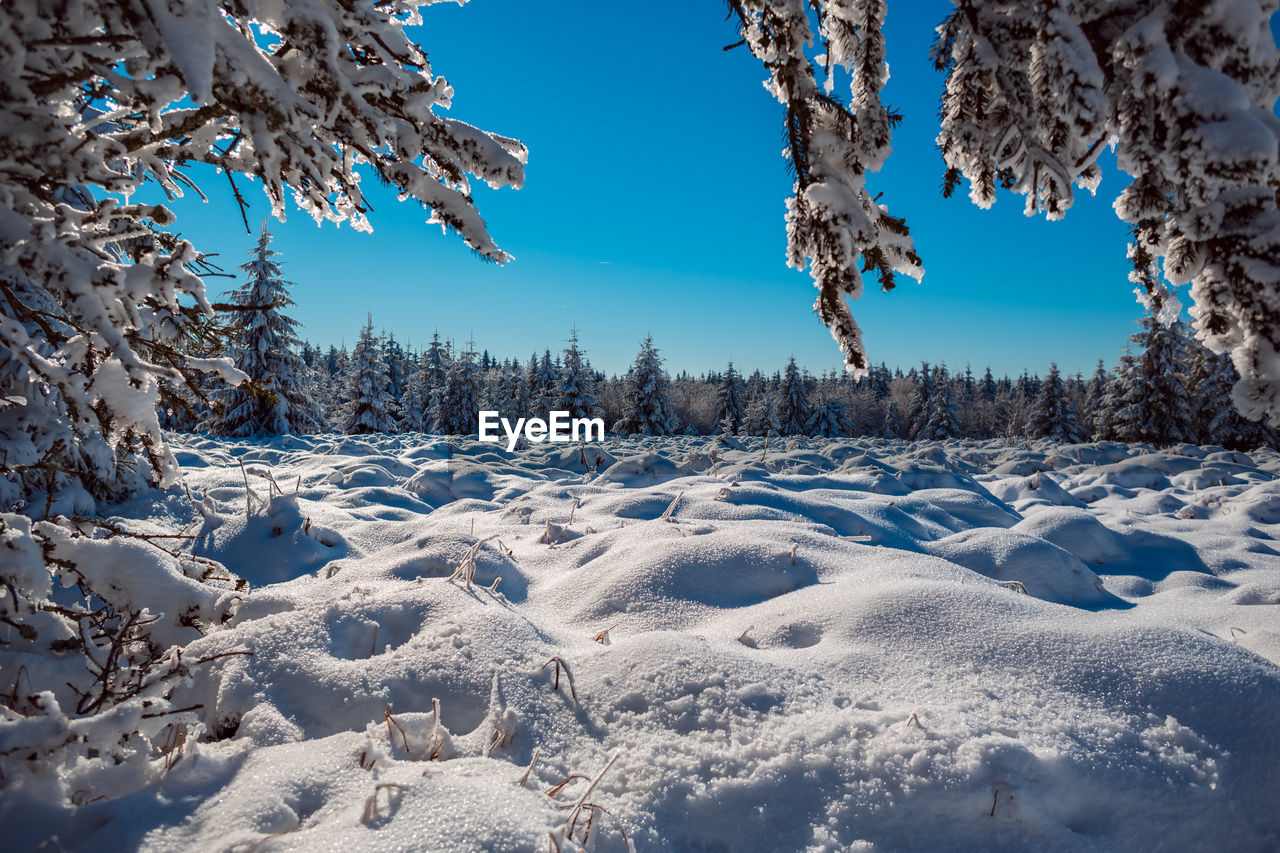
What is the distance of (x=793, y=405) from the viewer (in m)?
44.8

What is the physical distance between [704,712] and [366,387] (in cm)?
3006

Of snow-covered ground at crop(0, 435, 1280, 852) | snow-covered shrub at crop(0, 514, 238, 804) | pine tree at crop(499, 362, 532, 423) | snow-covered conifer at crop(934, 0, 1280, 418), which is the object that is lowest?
snow-covered ground at crop(0, 435, 1280, 852)

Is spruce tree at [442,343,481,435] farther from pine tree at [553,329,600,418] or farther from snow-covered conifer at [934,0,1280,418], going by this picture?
snow-covered conifer at [934,0,1280,418]

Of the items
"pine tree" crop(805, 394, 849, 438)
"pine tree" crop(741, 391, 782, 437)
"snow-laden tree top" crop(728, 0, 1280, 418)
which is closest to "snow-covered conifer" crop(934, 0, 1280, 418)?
"snow-laden tree top" crop(728, 0, 1280, 418)

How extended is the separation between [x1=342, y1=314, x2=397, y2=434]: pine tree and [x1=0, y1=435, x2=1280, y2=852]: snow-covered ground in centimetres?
2720

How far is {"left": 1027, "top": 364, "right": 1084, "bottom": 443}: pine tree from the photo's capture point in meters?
35.4

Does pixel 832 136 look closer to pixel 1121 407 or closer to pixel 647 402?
pixel 1121 407

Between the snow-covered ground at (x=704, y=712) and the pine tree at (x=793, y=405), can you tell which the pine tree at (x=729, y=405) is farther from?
the snow-covered ground at (x=704, y=712)

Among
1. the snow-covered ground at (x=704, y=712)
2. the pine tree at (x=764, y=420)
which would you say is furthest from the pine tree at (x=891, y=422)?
the snow-covered ground at (x=704, y=712)

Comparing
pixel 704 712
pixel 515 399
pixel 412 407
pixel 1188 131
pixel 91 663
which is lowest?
pixel 704 712

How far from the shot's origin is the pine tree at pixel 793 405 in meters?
44.5

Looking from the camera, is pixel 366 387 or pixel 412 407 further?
pixel 412 407

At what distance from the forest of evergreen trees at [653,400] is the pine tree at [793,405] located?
84 millimetres

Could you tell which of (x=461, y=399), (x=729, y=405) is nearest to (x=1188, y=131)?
(x=461, y=399)
